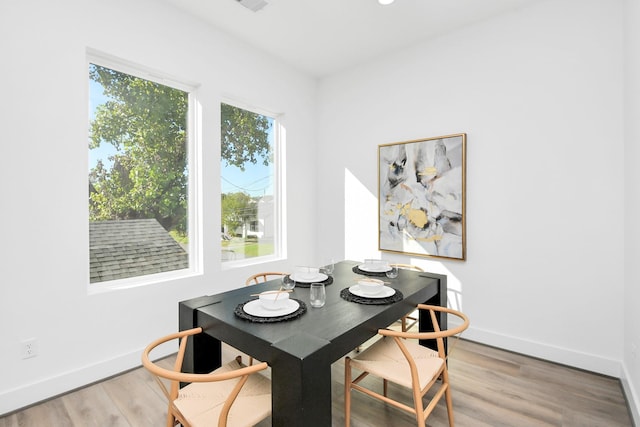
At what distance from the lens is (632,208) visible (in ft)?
6.61

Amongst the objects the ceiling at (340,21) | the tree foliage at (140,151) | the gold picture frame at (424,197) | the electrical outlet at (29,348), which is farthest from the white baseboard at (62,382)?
the ceiling at (340,21)

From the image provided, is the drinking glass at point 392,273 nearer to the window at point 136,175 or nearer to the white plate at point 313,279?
the white plate at point 313,279

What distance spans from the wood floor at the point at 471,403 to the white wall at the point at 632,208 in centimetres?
21

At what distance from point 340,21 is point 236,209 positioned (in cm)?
206

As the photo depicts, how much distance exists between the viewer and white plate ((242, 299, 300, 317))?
1.49 meters

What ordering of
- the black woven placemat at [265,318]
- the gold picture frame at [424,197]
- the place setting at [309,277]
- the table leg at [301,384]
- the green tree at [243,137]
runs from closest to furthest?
the table leg at [301,384]
the black woven placemat at [265,318]
the place setting at [309,277]
the gold picture frame at [424,197]
the green tree at [243,137]

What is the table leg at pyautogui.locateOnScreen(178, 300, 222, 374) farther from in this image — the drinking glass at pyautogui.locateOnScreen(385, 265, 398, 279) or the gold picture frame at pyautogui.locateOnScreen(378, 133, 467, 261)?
the gold picture frame at pyautogui.locateOnScreen(378, 133, 467, 261)

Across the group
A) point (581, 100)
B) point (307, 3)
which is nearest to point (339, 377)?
point (581, 100)

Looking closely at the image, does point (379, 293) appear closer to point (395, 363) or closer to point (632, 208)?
point (395, 363)

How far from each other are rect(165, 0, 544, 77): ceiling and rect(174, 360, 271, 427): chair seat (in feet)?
9.11

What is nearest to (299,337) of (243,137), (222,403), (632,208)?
(222,403)

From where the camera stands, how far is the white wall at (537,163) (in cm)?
232

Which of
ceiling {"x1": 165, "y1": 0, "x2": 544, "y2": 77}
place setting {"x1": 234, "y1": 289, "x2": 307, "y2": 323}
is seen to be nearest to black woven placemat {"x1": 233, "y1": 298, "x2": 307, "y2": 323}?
place setting {"x1": 234, "y1": 289, "x2": 307, "y2": 323}

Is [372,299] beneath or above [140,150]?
beneath
